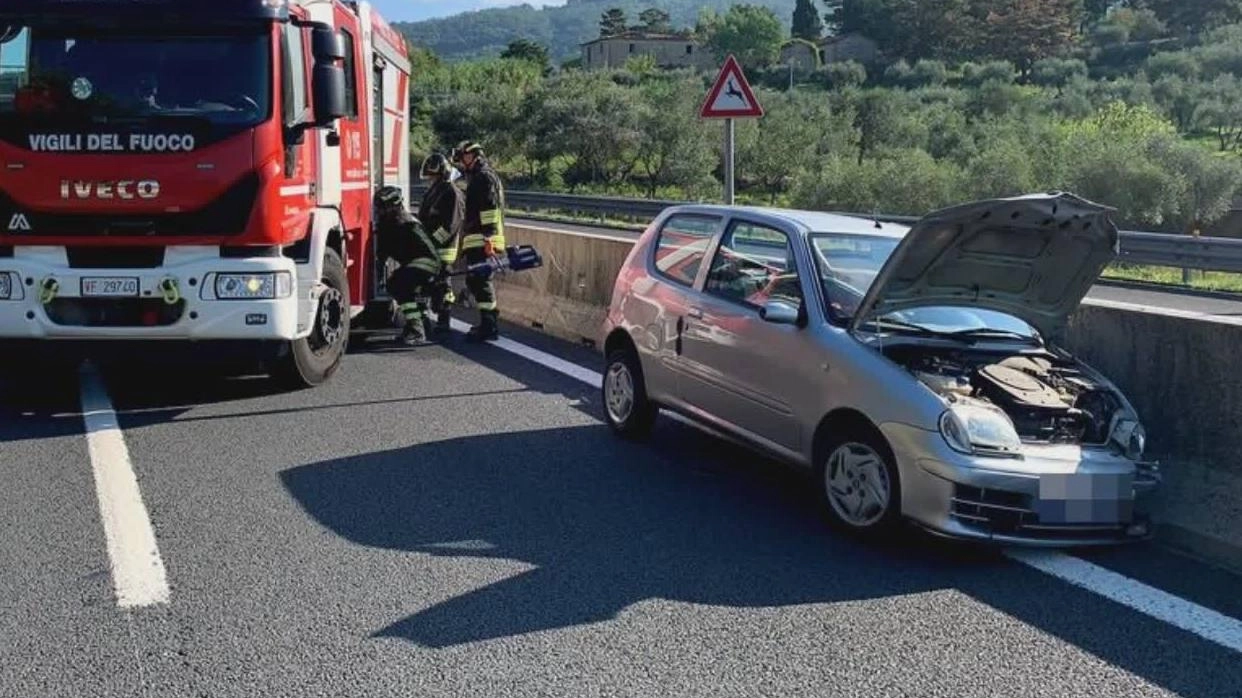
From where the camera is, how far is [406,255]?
11766 mm

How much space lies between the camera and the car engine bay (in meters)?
5.57

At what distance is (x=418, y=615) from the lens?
187 inches

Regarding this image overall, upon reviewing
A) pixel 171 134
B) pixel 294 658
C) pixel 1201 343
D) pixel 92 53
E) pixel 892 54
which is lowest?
pixel 294 658

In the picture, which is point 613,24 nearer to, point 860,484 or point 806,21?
point 806,21

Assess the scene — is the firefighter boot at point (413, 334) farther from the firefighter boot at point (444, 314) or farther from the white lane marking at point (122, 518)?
the white lane marking at point (122, 518)

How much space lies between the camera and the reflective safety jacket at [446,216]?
12242 mm

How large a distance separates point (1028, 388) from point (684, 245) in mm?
2577

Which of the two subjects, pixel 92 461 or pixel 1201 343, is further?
pixel 92 461

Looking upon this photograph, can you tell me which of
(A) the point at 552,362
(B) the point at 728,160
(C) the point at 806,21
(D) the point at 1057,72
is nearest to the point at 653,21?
(C) the point at 806,21

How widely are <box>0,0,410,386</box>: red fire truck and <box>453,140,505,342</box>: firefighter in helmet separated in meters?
3.11

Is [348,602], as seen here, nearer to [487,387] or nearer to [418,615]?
[418,615]

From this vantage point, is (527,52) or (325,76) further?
(527,52)

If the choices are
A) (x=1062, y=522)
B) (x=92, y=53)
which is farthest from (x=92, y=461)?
(x=1062, y=522)

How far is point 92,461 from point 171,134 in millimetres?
2269
